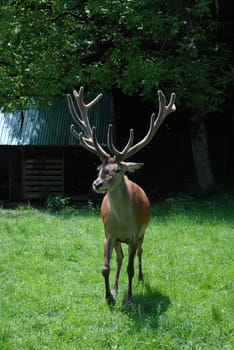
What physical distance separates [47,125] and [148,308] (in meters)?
11.3

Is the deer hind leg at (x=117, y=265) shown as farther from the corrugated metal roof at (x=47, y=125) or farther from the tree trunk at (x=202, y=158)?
the corrugated metal roof at (x=47, y=125)

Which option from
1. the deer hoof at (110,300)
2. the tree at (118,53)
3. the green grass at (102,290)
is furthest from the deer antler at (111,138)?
the tree at (118,53)

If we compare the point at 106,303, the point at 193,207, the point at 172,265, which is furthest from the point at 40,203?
the point at 106,303

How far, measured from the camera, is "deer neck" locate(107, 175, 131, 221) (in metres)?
6.08

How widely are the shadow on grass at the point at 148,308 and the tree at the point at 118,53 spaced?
7328mm

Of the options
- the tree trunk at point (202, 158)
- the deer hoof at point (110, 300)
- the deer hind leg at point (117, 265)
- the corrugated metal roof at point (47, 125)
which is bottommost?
the deer hoof at point (110, 300)

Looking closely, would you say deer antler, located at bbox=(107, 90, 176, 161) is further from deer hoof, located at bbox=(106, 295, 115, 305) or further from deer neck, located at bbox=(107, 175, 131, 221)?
deer hoof, located at bbox=(106, 295, 115, 305)

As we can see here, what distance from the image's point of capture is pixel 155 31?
13508 mm

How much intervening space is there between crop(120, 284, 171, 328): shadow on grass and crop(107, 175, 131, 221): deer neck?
95cm

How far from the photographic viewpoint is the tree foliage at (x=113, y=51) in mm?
13516

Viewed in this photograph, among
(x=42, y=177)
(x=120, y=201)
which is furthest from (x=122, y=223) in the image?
(x=42, y=177)

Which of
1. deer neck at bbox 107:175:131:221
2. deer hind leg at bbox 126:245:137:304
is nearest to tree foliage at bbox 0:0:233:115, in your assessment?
deer neck at bbox 107:175:131:221

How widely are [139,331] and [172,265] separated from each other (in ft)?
8.12

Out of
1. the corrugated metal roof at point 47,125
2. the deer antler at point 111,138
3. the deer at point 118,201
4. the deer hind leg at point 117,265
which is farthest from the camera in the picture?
the corrugated metal roof at point 47,125
